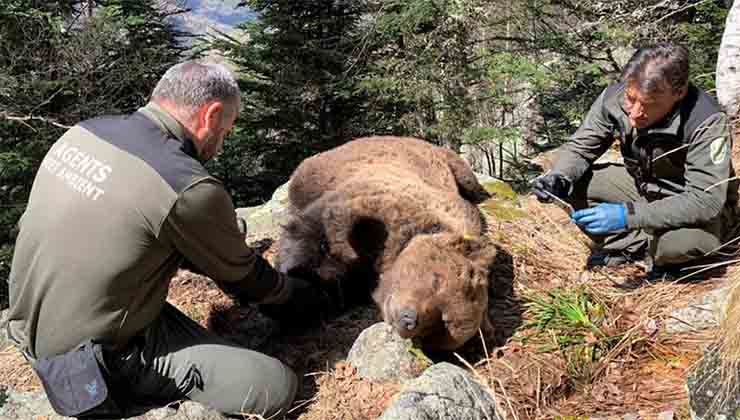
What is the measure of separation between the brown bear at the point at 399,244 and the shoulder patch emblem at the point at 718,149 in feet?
4.83

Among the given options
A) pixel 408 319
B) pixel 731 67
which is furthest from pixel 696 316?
pixel 731 67

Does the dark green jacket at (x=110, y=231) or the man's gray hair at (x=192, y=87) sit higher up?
the man's gray hair at (x=192, y=87)

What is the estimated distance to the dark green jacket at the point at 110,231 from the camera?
2619mm

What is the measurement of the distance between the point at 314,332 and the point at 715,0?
7.78 m

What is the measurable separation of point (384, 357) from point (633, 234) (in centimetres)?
237

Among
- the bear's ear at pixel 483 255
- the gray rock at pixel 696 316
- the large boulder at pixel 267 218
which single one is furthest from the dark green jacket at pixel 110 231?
the gray rock at pixel 696 316

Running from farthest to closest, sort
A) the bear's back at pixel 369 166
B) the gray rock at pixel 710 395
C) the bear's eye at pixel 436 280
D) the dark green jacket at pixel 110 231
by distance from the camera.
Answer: the bear's back at pixel 369 166
the bear's eye at pixel 436 280
the dark green jacket at pixel 110 231
the gray rock at pixel 710 395

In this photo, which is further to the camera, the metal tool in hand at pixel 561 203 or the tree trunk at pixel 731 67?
the tree trunk at pixel 731 67

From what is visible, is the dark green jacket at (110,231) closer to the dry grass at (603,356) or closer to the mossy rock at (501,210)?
the dry grass at (603,356)

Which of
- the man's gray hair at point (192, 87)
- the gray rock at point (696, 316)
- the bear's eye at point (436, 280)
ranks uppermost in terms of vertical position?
the man's gray hair at point (192, 87)

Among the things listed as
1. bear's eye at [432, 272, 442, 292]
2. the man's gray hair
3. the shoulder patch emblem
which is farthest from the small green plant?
the man's gray hair

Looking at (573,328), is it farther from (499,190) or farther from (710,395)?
(499,190)

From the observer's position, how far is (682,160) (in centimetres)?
→ 383

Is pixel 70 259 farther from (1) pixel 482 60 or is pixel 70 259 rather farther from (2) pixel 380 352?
(1) pixel 482 60
